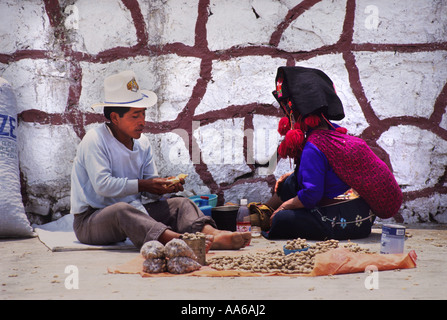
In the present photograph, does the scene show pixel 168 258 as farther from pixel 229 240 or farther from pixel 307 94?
pixel 307 94

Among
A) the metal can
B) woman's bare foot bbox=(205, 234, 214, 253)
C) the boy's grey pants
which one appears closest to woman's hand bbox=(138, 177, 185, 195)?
A: the boy's grey pants

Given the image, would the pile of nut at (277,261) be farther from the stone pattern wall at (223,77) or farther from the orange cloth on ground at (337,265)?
the stone pattern wall at (223,77)

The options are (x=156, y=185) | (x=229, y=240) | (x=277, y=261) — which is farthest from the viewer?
(x=156, y=185)

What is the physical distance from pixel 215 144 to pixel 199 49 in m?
0.98

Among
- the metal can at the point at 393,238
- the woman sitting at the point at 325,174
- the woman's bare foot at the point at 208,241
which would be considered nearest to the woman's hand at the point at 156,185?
the woman's bare foot at the point at 208,241

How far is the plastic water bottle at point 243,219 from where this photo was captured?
4.43 metres

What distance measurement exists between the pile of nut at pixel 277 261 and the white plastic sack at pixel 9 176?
6.66 feet

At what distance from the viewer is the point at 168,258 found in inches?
121

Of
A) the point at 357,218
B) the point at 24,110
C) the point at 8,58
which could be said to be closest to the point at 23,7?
the point at 8,58

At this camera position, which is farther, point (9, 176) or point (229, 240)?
point (9, 176)

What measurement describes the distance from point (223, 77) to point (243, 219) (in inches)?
61.1

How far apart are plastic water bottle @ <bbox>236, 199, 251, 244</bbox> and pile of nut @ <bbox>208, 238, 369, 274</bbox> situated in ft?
2.90

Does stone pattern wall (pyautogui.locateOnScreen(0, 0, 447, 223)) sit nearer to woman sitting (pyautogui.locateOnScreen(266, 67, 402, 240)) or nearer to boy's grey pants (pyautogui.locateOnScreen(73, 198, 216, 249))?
woman sitting (pyautogui.locateOnScreen(266, 67, 402, 240))

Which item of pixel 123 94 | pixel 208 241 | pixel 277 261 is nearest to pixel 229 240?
pixel 208 241
